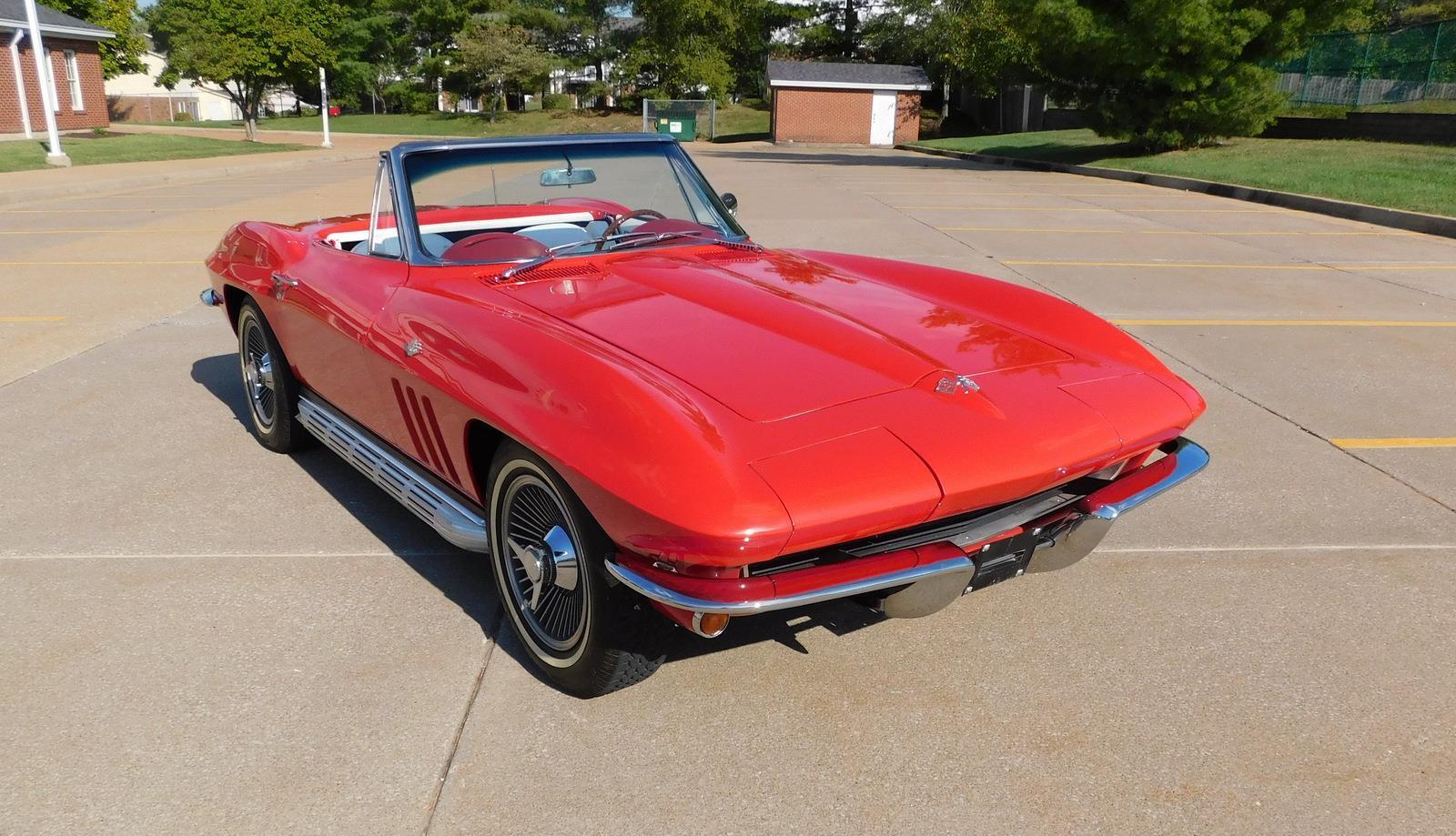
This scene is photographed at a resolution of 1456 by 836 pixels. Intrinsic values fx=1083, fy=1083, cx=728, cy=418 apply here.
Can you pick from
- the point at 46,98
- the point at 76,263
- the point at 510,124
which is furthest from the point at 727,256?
the point at 510,124

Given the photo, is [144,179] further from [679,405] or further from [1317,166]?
[1317,166]

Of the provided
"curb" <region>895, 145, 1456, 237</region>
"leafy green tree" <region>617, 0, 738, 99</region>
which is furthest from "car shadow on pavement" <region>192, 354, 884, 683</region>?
"leafy green tree" <region>617, 0, 738, 99</region>

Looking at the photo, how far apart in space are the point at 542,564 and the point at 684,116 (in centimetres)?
4980

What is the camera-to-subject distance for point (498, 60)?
56.8 meters

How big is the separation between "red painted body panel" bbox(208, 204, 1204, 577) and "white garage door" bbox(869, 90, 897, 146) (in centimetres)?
4545

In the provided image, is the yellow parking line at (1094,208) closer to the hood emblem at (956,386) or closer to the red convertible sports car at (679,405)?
the red convertible sports car at (679,405)

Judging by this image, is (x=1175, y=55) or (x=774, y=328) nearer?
(x=774, y=328)

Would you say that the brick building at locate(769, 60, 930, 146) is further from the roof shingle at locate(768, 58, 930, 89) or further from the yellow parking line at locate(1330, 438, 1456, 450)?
the yellow parking line at locate(1330, 438, 1456, 450)

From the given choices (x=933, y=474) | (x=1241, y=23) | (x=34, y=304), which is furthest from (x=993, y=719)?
(x=1241, y=23)

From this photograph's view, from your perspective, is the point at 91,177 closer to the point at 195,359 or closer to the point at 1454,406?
the point at 195,359

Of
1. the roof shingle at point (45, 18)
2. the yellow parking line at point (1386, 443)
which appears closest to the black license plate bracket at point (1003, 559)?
the yellow parking line at point (1386, 443)

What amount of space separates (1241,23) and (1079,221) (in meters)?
10.7

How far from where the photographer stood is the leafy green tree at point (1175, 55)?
69.3ft

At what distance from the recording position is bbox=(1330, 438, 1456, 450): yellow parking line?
4.88 meters
